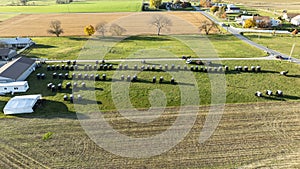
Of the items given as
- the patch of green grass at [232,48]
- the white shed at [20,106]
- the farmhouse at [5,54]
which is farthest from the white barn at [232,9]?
the white shed at [20,106]

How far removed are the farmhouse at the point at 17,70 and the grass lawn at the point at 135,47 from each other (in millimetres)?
8549

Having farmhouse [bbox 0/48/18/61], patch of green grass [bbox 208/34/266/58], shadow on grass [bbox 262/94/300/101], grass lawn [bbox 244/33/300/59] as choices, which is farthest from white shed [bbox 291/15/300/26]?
farmhouse [bbox 0/48/18/61]

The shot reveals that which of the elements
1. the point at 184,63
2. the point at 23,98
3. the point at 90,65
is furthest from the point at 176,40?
the point at 23,98

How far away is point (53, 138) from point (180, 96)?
18.0 meters

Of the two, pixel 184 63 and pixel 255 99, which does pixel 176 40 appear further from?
pixel 255 99

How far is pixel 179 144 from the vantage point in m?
24.3

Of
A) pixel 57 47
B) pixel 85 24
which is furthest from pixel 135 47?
pixel 85 24

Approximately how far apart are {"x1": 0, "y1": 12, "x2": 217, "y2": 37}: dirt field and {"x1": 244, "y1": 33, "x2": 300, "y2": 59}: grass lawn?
19.1 metres

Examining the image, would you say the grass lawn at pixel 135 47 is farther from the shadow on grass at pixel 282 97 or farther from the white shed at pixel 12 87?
the shadow on grass at pixel 282 97

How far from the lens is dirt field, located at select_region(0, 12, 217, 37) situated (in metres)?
75.4

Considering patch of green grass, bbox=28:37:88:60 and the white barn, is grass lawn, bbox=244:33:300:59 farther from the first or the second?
patch of green grass, bbox=28:37:88:60

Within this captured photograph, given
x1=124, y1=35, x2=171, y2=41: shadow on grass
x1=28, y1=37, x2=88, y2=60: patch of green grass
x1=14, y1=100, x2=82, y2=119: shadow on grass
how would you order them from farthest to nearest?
x1=124, y1=35, x2=171, y2=41: shadow on grass
x1=28, y1=37, x2=88, y2=60: patch of green grass
x1=14, y1=100, x2=82, y2=119: shadow on grass

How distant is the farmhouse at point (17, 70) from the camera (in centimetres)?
3703

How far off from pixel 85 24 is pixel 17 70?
5213 centimetres
